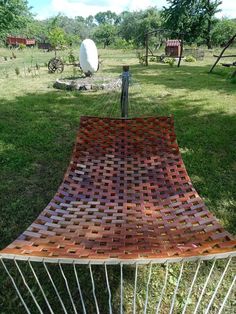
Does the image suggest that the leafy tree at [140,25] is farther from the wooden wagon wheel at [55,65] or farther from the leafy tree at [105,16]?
the leafy tree at [105,16]

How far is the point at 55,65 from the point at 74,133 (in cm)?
995

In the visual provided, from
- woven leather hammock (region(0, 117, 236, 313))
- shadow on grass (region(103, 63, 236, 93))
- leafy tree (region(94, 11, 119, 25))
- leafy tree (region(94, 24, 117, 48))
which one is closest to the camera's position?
woven leather hammock (region(0, 117, 236, 313))

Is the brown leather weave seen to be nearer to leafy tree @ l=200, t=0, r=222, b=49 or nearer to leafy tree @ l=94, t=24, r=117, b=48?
leafy tree @ l=200, t=0, r=222, b=49

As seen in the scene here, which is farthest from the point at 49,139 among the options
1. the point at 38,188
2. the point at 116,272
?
the point at 116,272

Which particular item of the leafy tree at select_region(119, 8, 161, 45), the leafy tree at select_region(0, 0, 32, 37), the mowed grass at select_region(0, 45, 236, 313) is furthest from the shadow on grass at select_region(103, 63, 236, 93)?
the leafy tree at select_region(119, 8, 161, 45)

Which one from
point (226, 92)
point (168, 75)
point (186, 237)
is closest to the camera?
point (186, 237)

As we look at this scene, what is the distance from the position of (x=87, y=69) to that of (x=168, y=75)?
4.25 metres

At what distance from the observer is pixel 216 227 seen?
253 cm

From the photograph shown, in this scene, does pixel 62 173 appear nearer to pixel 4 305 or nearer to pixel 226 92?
pixel 4 305

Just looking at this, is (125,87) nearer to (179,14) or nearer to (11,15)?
(11,15)

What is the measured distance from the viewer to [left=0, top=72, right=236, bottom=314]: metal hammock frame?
1.96 meters

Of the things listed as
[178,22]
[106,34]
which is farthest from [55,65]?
[106,34]

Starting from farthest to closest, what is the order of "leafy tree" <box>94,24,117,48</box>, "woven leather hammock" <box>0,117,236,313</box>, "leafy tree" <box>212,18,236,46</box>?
"leafy tree" <box>94,24,117,48</box> < "leafy tree" <box>212,18,236,46</box> < "woven leather hammock" <box>0,117,236,313</box>

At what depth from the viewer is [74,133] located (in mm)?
6527
